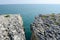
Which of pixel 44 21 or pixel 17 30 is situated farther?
pixel 44 21

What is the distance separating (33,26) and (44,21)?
271 inches

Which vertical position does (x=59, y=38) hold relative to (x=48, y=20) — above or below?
below

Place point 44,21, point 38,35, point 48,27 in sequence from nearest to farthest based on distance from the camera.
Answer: point 38,35 → point 48,27 → point 44,21

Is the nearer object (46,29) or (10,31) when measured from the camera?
(10,31)

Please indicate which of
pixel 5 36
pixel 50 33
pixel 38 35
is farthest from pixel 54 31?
pixel 5 36

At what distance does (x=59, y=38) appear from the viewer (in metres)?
49.5

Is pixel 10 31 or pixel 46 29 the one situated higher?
pixel 10 31

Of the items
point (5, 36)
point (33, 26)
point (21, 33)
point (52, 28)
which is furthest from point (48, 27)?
point (5, 36)

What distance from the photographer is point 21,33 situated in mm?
52688

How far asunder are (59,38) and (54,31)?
4189 mm

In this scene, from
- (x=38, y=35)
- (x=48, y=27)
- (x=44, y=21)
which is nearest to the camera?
(x=38, y=35)

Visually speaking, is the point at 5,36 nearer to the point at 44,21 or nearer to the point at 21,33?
the point at 21,33

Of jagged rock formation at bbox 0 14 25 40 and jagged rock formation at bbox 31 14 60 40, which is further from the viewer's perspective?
jagged rock formation at bbox 31 14 60 40

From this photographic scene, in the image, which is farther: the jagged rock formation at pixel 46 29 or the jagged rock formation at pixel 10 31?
the jagged rock formation at pixel 46 29
